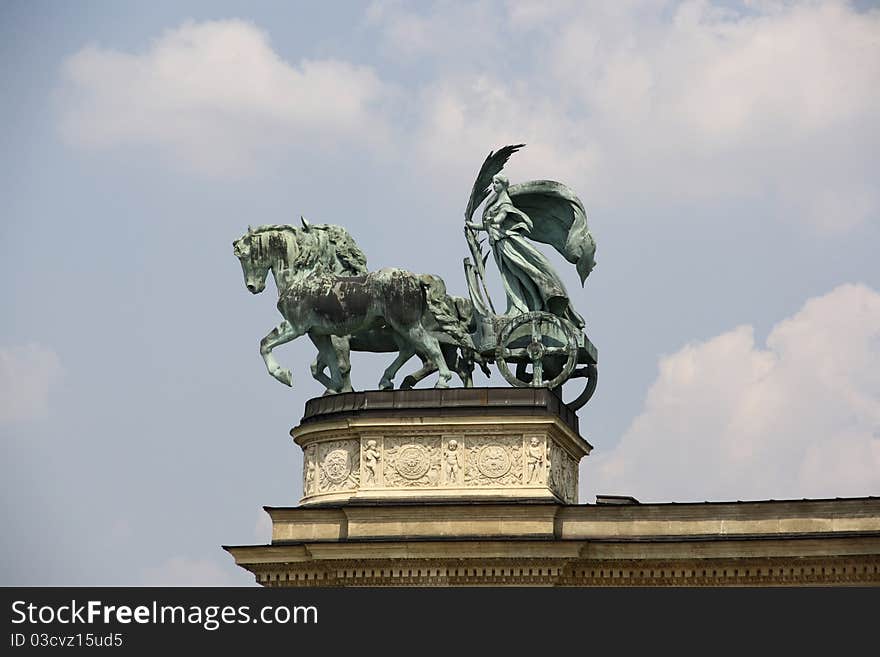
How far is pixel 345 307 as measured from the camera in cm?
4181

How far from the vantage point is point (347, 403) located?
136 ft

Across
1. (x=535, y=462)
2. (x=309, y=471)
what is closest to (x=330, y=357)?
(x=309, y=471)

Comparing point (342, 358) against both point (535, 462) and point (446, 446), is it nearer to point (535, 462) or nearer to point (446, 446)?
point (446, 446)

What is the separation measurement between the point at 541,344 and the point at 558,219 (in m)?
3.26

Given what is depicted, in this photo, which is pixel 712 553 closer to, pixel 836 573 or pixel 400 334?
pixel 836 573

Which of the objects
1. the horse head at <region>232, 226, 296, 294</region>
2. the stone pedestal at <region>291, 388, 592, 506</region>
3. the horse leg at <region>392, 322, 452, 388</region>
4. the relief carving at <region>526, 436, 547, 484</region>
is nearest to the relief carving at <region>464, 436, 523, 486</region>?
the stone pedestal at <region>291, 388, 592, 506</region>

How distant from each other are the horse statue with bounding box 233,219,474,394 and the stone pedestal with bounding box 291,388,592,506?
1.24 meters

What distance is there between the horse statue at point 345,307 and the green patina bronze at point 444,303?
2 cm

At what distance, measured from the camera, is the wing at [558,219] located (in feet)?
143

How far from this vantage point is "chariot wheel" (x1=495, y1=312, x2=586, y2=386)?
139 ft
